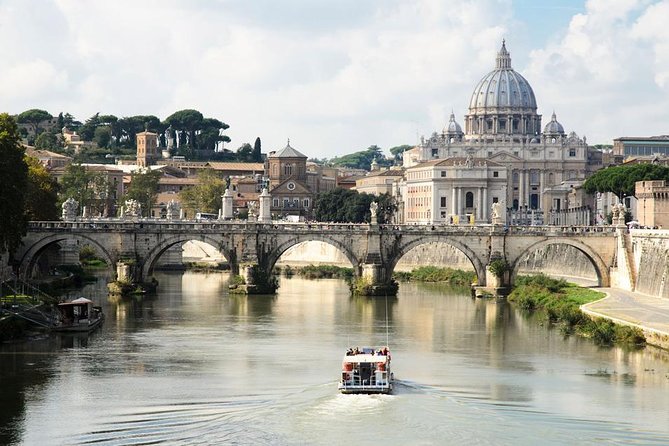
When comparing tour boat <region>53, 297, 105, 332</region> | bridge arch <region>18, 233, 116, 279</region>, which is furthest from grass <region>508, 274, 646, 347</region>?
bridge arch <region>18, 233, 116, 279</region>

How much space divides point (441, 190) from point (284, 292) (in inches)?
2922

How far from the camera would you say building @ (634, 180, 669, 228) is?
284 feet

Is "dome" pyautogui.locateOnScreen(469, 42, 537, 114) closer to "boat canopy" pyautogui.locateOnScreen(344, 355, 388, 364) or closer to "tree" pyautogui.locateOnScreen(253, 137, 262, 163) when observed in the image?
Result: "tree" pyautogui.locateOnScreen(253, 137, 262, 163)

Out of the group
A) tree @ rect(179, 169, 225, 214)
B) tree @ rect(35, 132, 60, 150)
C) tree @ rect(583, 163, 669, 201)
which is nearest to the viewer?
tree @ rect(583, 163, 669, 201)

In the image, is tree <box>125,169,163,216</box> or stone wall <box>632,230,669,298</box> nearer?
stone wall <box>632,230,669,298</box>

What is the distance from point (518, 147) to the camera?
18488cm

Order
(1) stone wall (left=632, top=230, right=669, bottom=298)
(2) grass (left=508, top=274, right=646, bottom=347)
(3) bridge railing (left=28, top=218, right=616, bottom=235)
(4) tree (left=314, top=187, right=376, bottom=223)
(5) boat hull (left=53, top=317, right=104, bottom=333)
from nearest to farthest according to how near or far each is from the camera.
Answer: (2) grass (left=508, top=274, right=646, bottom=347) → (5) boat hull (left=53, top=317, right=104, bottom=333) → (1) stone wall (left=632, top=230, right=669, bottom=298) → (3) bridge railing (left=28, top=218, right=616, bottom=235) → (4) tree (left=314, top=187, right=376, bottom=223)

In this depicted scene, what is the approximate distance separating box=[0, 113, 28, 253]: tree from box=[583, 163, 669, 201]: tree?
49.2 m

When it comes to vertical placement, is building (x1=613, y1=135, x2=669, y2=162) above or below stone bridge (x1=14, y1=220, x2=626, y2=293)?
above

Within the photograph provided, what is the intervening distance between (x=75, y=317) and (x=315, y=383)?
16467mm

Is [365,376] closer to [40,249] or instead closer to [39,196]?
[40,249]

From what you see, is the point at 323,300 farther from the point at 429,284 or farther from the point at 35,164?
the point at 35,164

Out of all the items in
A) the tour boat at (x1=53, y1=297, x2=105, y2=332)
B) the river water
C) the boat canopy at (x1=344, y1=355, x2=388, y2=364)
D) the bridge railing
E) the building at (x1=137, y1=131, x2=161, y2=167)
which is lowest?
the river water

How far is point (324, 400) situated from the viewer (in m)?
42.5
